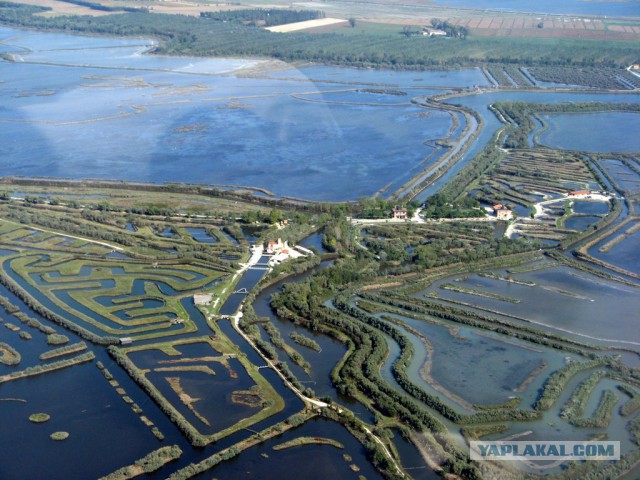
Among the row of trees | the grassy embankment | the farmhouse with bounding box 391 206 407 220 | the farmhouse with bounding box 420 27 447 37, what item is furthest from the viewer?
the farmhouse with bounding box 420 27 447 37

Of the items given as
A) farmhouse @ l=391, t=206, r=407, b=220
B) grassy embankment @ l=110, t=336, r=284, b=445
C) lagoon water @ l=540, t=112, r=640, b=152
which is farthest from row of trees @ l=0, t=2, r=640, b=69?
grassy embankment @ l=110, t=336, r=284, b=445

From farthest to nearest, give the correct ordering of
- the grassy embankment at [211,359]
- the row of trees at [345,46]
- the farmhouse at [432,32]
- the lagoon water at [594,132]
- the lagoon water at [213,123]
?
the farmhouse at [432,32]
the row of trees at [345,46]
the lagoon water at [594,132]
the lagoon water at [213,123]
the grassy embankment at [211,359]

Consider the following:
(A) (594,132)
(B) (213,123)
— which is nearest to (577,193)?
(A) (594,132)

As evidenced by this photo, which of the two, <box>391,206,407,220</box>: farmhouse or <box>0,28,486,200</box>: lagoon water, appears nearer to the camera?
<box>391,206,407,220</box>: farmhouse

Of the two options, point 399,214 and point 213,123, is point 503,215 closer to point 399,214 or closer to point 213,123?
point 399,214

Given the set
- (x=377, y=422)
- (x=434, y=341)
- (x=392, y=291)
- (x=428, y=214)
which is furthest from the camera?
(x=428, y=214)

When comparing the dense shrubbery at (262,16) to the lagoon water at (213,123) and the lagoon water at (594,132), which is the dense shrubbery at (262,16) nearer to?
the lagoon water at (213,123)

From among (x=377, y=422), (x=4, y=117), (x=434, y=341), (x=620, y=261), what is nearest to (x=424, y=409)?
(x=377, y=422)

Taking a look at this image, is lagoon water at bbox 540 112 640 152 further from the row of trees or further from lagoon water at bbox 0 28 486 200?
the row of trees

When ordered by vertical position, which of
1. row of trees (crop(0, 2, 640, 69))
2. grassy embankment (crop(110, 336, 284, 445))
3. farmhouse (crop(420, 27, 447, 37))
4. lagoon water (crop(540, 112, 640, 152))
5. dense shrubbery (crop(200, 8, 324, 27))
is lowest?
grassy embankment (crop(110, 336, 284, 445))

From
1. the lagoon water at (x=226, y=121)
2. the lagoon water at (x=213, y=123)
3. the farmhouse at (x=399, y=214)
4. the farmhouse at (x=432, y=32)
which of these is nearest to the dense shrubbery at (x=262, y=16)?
the farmhouse at (x=432, y=32)

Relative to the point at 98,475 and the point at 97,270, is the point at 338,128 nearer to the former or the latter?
the point at 97,270
